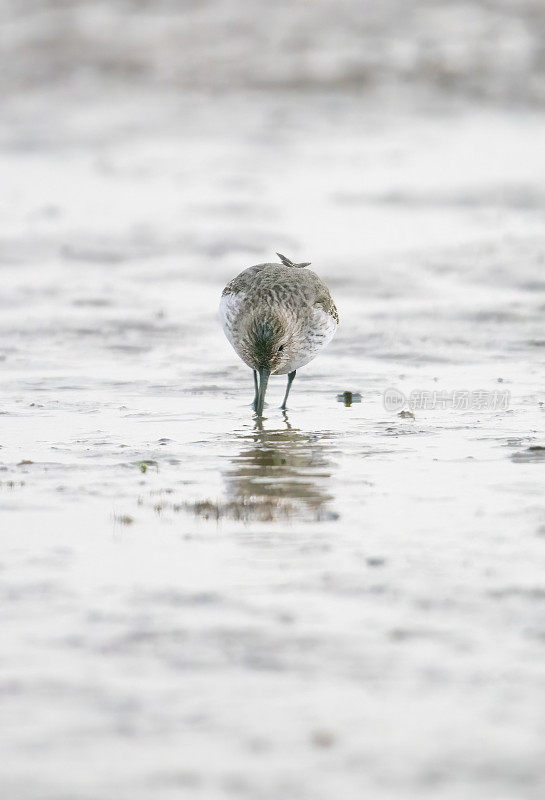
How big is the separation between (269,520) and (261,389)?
9.67 ft

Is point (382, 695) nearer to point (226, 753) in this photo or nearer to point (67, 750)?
point (226, 753)

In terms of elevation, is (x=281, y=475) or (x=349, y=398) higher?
(x=349, y=398)

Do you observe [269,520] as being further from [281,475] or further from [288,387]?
[288,387]

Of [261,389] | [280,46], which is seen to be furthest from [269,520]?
[280,46]

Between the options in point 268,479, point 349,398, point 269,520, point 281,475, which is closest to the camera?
point 269,520

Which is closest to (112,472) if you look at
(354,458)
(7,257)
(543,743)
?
(354,458)

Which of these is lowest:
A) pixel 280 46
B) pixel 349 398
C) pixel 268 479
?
pixel 268 479

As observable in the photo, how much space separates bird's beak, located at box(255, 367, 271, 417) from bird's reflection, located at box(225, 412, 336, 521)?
0.69 ft

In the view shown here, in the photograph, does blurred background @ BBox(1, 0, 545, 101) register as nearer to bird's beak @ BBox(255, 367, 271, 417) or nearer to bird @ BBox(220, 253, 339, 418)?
bird @ BBox(220, 253, 339, 418)

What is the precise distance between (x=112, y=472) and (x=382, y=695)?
3.34 meters

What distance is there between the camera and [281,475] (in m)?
7.50

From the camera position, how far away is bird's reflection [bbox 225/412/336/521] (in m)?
6.52

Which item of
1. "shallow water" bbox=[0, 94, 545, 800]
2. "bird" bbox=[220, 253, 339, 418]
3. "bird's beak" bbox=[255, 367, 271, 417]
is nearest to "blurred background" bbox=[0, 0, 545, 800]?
"shallow water" bbox=[0, 94, 545, 800]

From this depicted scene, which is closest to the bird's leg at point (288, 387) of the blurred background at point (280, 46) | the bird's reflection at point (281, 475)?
the bird's reflection at point (281, 475)
